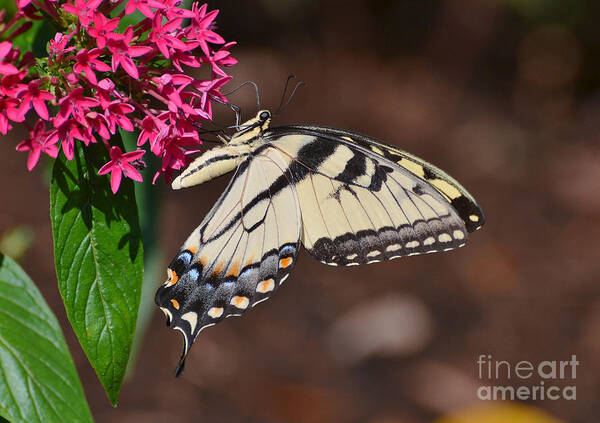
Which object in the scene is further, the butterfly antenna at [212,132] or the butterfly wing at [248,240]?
the butterfly wing at [248,240]

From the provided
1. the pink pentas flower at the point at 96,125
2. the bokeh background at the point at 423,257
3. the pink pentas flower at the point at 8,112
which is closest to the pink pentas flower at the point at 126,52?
the pink pentas flower at the point at 96,125

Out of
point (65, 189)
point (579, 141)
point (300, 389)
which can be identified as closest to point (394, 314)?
point (300, 389)

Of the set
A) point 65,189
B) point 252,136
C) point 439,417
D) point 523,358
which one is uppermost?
point 252,136

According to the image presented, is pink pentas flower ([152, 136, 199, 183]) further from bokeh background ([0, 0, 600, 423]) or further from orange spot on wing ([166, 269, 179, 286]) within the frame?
bokeh background ([0, 0, 600, 423])

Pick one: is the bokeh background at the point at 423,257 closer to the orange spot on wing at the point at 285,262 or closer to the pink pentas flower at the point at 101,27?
the orange spot on wing at the point at 285,262

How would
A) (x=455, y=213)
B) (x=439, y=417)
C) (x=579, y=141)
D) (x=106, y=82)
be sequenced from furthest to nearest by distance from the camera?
(x=579, y=141) → (x=439, y=417) → (x=455, y=213) → (x=106, y=82)

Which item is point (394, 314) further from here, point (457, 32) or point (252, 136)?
point (457, 32)

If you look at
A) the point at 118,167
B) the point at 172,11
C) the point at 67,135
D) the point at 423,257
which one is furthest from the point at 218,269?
the point at 423,257
